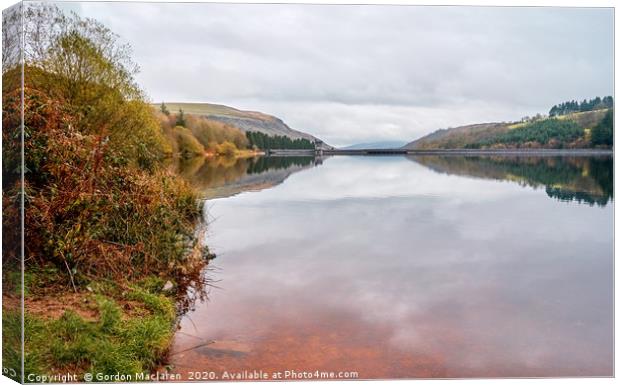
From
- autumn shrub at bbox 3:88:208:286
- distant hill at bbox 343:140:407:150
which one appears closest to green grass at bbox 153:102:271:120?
autumn shrub at bbox 3:88:208:286

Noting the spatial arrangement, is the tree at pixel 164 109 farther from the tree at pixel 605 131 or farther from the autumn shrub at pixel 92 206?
the tree at pixel 605 131

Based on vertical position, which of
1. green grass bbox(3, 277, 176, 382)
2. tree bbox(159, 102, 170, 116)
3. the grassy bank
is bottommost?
green grass bbox(3, 277, 176, 382)

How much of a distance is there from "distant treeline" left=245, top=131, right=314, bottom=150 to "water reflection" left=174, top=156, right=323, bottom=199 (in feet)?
0.45

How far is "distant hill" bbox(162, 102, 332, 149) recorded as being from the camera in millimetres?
6352

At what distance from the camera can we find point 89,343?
5523 millimetres

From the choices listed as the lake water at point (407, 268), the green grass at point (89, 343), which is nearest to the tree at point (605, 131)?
the lake water at point (407, 268)

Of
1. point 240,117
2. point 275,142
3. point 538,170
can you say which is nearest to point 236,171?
point 275,142

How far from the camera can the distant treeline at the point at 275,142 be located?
21.3 ft

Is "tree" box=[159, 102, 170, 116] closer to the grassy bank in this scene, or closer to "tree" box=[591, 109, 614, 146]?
the grassy bank

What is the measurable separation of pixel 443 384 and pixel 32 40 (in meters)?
4.53

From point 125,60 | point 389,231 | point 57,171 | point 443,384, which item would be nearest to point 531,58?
point 389,231

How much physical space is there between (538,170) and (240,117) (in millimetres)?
3092

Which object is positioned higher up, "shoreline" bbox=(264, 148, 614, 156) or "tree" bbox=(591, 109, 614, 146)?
"tree" bbox=(591, 109, 614, 146)

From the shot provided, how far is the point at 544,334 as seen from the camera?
6035mm
